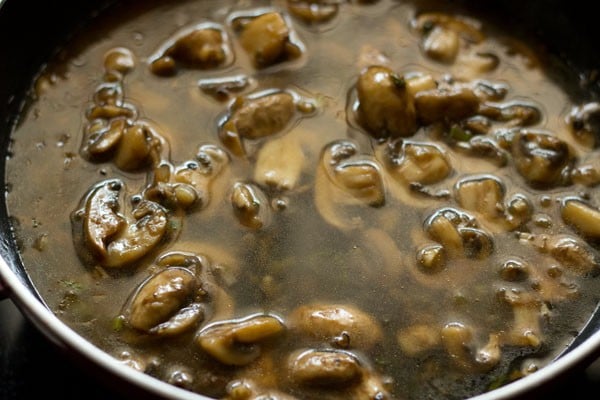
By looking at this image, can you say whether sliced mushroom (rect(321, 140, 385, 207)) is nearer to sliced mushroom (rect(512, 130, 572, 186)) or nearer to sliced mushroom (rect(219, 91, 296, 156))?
sliced mushroom (rect(219, 91, 296, 156))

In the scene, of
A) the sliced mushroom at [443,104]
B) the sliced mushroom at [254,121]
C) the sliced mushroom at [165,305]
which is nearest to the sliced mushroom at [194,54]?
the sliced mushroom at [254,121]

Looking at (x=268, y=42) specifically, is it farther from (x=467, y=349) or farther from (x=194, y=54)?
(x=467, y=349)

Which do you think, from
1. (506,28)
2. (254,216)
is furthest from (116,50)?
(506,28)

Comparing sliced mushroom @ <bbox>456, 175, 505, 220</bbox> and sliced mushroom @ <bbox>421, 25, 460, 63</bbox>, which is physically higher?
sliced mushroom @ <bbox>421, 25, 460, 63</bbox>

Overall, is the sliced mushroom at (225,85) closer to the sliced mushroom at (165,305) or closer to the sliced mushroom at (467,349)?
the sliced mushroom at (165,305)

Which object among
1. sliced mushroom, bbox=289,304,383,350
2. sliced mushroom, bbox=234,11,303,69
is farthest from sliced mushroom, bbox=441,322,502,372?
sliced mushroom, bbox=234,11,303,69

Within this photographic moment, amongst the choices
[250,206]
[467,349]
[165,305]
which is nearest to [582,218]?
[467,349]
